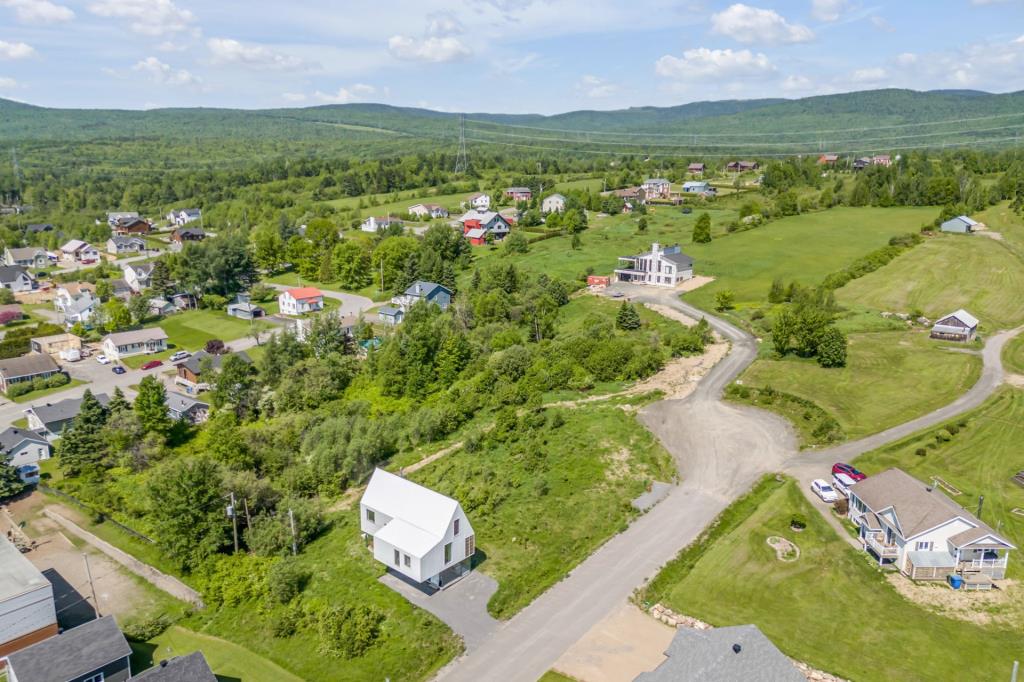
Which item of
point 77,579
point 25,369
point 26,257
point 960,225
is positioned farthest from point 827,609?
point 26,257

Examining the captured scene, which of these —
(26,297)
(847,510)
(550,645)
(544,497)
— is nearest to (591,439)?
(544,497)

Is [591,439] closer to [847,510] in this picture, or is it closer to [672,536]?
[672,536]

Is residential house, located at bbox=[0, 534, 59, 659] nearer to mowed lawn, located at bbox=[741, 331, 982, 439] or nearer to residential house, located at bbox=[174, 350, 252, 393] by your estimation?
residential house, located at bbox=[174, 350, 252, 393]

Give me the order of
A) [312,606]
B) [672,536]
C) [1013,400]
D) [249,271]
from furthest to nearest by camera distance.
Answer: [249,271], [1013,400], [672,536], [312,606]

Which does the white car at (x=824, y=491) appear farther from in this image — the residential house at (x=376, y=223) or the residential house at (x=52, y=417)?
the residential house at (x=376, y=223)

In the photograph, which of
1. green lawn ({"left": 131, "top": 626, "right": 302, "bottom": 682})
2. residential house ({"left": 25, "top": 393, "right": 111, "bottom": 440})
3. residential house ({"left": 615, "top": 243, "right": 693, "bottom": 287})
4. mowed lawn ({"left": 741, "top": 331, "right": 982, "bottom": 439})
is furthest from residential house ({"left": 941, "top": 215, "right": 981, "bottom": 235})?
residential house ({"left": 25, "top": 393, "right": 111, "bottom": 440})

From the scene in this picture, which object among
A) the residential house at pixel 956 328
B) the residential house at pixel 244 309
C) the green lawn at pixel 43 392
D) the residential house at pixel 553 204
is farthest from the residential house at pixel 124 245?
the residential house at pixel 956 328
